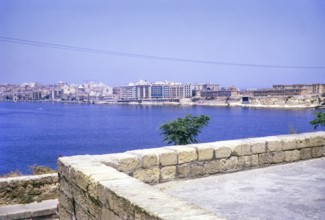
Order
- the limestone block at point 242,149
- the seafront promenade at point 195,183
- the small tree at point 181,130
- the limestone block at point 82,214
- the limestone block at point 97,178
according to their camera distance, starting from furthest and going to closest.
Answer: the small tree at point 181,130, the limestone block at point 242,149, the limestone block at point 82,214, the limestone block at point 97,178, the seafront promenade at point 195,183

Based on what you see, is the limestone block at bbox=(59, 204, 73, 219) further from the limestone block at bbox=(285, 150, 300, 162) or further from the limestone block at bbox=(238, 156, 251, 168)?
the limestone block at bbox=(285, 150, 300, 162)

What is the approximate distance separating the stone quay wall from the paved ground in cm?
18

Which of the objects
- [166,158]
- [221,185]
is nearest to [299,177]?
[221,185]

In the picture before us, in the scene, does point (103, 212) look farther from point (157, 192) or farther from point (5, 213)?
point (5, 213)

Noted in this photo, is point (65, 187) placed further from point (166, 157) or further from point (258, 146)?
point (258, 146)

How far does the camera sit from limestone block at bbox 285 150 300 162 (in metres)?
6.50

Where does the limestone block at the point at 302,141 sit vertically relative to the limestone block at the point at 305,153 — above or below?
above

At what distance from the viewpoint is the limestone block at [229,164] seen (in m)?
5.76

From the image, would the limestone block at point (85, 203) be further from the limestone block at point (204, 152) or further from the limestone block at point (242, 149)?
the limestone block at point (242, 149)

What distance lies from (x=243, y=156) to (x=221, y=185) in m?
0.97

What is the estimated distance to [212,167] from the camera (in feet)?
18.5

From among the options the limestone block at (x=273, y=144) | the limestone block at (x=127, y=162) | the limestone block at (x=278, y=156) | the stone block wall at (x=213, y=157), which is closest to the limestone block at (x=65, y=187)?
the stone block wall at (x=213, y=157)

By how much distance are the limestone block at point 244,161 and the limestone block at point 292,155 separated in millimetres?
888

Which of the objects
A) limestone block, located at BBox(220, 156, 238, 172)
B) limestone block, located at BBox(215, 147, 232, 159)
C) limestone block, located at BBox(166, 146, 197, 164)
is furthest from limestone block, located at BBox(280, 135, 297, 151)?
limestone block, located at BBox(166, 146, 197, 164)
